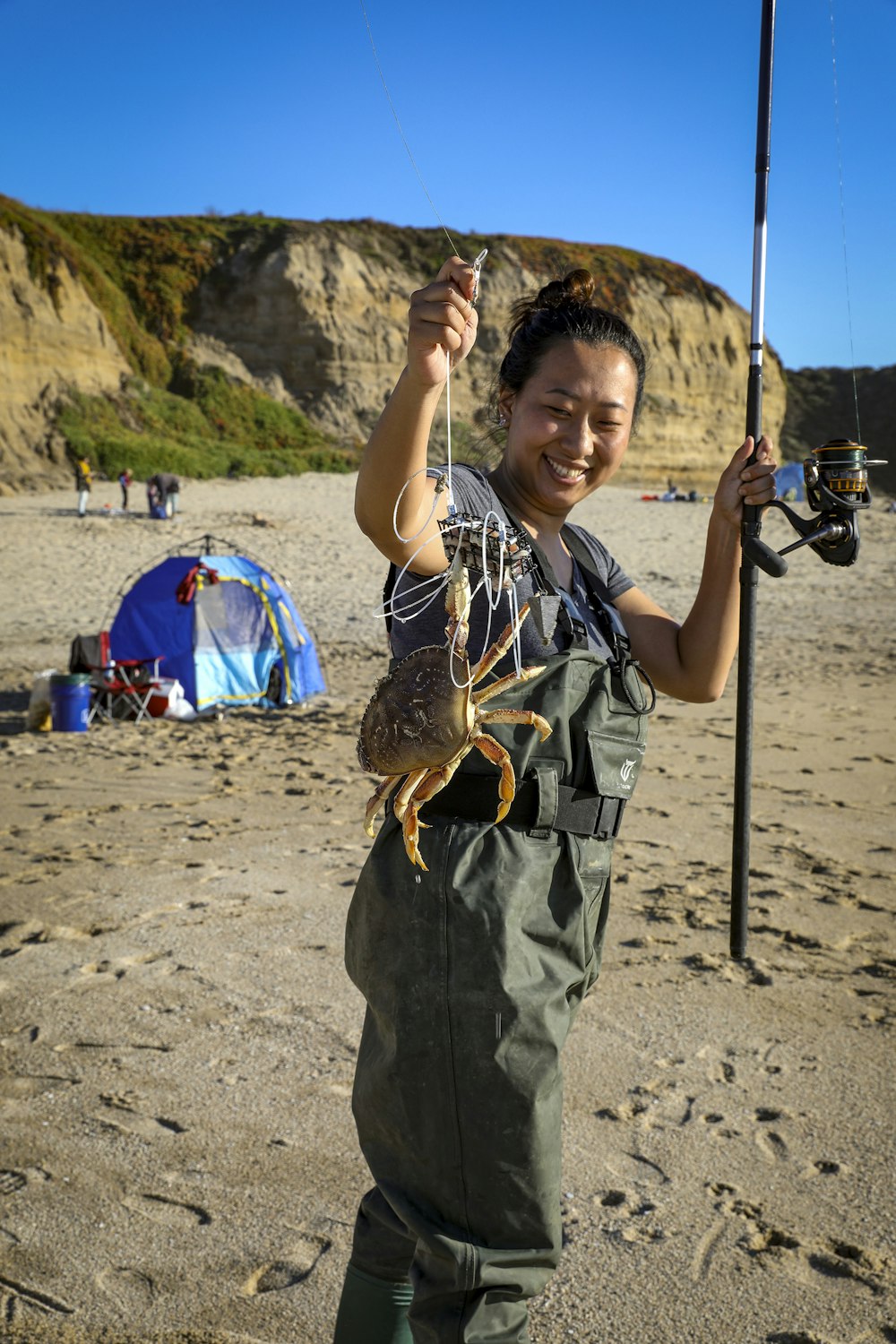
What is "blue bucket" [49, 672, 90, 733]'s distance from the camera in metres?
9.05

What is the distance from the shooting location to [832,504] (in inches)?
94.5

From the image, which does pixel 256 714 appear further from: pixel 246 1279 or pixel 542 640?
pixel 542 640

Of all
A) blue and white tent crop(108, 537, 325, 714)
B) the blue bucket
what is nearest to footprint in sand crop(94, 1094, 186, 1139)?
the blue bucket

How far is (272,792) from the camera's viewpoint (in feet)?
24.4

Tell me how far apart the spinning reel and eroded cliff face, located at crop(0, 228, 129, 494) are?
80.9ft

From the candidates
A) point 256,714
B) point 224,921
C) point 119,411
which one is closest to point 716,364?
point 119,411

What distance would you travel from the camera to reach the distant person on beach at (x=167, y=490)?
843 inches

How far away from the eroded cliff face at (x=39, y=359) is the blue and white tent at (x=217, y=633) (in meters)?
16.0

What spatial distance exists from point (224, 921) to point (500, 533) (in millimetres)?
3753

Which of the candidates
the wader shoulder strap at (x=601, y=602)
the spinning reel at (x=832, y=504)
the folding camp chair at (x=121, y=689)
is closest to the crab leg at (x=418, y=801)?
the wader shoulder strap at (x=601, y=602)

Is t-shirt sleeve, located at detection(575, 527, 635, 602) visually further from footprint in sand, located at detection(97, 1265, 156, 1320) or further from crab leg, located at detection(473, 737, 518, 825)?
footprint in sand, located at detection(97, 1265, 156, 1320)

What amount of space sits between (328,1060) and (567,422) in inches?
106

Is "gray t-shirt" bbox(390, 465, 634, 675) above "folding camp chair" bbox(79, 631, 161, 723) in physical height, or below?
above

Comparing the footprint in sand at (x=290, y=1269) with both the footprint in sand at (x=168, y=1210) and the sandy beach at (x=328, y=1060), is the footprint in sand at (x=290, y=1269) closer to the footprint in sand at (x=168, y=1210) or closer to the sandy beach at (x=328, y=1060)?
the sandy beach at (x=328, y=1060)
